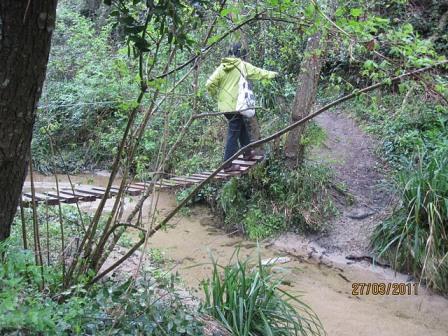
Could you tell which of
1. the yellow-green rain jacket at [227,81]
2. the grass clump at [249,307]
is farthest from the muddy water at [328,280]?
the yellow-green rain jacket at [227,81]

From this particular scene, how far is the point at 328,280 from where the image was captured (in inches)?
159

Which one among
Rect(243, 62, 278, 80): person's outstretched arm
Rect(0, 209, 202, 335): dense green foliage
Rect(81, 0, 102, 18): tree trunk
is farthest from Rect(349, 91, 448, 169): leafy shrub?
Rect(81, 0, 102, 18): tree trunk

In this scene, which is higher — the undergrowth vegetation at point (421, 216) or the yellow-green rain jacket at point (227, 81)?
the yellow-green rain jacket at point (227, 81)

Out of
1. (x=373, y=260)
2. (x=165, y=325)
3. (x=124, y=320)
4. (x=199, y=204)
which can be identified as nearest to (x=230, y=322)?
(x=165, y=325)

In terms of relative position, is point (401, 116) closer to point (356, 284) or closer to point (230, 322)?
point (356, 284)

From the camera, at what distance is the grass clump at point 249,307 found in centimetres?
239

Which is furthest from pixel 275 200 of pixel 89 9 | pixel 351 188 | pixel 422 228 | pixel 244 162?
pixel 89 9

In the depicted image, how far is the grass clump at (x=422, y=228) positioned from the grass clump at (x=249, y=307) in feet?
5.63

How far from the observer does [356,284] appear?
3.95 meters

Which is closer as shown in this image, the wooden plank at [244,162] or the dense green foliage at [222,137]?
the dense green foliage at [222,137]

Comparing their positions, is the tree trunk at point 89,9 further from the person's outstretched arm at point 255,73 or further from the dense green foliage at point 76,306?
the dense green foliage at point 76,306

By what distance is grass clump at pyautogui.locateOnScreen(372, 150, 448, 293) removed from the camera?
12.3 feet

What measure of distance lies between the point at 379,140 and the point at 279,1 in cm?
388

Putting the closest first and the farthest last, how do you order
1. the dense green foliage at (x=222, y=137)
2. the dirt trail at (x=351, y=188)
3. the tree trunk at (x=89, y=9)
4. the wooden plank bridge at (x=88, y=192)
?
the dense green foliage at (x=222, y=137)
the wooden plank bridge at (x=88, y=192)
the dirt trail at (x=351, y=188)
the tree trunk at (x=89, y=9)
